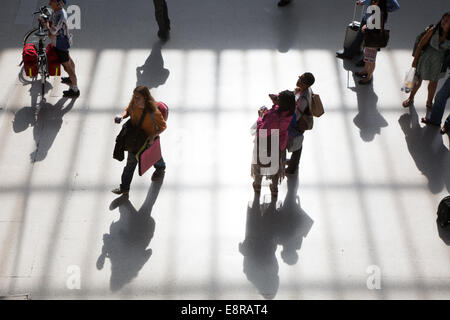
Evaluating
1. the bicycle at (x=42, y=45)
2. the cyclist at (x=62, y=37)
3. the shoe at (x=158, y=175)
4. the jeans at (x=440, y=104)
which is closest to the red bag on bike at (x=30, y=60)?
the bicycle at (x=42, y=45)

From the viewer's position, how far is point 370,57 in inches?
356

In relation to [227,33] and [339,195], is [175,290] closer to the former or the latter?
[339,195]

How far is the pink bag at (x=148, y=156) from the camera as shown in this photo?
23.6ft

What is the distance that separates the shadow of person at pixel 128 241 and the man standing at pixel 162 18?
342 cm

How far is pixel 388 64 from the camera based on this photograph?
31.9ft

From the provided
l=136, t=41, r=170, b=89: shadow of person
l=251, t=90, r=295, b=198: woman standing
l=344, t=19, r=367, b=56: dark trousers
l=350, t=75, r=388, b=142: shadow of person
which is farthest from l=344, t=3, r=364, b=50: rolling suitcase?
l=251, t=90, r=295, b=198: woman standing

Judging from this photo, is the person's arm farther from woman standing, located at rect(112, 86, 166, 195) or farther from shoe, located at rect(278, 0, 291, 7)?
woman standing, located at rect(112, 86, 166, 195)

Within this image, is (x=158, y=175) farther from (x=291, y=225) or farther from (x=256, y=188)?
(x=291, y=225)

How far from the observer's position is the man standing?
9.73 meters

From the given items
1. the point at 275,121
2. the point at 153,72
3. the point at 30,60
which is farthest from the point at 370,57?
the point at 30,60

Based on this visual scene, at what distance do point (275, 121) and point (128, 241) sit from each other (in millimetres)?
2300

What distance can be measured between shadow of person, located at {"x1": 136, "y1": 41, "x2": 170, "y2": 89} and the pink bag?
6.90 feet
